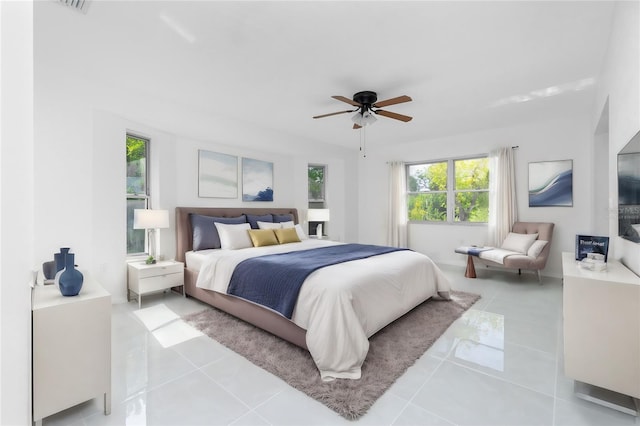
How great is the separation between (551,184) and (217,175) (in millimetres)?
5380

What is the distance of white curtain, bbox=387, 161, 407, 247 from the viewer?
6.17 m

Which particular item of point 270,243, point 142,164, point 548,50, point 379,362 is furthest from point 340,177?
point 379,362

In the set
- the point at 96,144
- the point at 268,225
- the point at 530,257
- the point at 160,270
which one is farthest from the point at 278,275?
the point at 530,257

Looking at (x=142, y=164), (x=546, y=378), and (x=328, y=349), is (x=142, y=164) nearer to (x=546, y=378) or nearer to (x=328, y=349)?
(x=328, y=349)

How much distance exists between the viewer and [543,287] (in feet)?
13.4

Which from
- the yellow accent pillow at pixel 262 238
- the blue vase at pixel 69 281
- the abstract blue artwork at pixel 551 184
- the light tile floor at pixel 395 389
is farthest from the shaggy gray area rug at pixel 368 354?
the abstract blue artwork at pixel 551 184

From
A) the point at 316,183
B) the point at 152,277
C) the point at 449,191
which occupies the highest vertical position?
the point at 316,183

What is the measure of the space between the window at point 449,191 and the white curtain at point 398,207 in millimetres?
190

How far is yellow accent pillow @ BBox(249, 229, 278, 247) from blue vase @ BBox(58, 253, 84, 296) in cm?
250

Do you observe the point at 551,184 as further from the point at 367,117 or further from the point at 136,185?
the point at 136,185

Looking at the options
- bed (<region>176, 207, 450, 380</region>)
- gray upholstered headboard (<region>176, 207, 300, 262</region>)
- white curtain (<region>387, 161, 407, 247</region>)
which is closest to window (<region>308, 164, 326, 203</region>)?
white curtain (<region>387, 161, 407, 247</region>)

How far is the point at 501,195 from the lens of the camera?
498 centimetres

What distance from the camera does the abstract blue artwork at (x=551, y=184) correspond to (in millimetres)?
4492

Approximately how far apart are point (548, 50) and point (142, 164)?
4.77 metres
